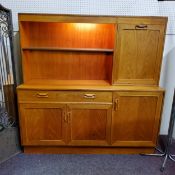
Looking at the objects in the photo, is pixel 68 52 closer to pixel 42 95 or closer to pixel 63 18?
pixel 63 18

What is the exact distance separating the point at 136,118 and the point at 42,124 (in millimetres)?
1138

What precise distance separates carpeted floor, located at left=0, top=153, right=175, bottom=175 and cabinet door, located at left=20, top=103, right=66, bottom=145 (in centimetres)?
21

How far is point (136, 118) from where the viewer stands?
2014mm

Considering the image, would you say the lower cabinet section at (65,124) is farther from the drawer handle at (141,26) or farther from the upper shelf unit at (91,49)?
the drawer handle at (141,26)

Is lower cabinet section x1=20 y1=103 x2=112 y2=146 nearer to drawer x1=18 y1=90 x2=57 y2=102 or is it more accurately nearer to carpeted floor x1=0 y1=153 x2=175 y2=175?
drawer x1=18 y1=90 x2=57 y2=102

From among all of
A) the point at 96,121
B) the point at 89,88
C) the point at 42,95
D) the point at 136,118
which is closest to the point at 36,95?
the point at 42,95

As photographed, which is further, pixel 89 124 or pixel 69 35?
pixel 69 35

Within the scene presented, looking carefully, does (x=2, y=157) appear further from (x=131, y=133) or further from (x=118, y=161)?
(x=131, y=133)

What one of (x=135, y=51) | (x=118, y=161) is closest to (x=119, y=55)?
(x=135, y=51)

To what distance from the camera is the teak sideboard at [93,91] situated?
188 cm

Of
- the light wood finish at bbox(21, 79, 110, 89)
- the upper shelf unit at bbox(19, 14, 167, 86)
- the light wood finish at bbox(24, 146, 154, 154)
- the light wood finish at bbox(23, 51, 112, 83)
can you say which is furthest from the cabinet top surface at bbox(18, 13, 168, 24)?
the light wood finish at bbox(24, 146, 154, 154)

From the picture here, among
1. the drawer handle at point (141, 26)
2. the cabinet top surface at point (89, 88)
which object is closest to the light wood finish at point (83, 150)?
the cabinet top surface at point (89, 88)

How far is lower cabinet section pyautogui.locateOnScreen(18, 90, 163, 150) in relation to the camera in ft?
6.42

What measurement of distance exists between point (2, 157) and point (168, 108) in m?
2.34
